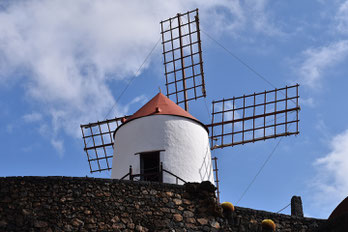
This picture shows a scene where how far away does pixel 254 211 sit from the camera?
36.0 ft

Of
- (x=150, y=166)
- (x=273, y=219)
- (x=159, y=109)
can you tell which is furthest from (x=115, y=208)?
(x=159, y=109)

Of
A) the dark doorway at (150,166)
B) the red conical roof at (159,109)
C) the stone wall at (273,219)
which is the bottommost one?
the stone wall at (273,219)

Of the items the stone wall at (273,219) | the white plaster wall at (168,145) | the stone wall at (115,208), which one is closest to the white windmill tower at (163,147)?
the white plaster wall at (168,145)

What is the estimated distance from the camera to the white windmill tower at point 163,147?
12.6m

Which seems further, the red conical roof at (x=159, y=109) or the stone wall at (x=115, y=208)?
the red conical roof at (x=159, y=109)

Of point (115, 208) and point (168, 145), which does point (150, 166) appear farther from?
point (115, 208)

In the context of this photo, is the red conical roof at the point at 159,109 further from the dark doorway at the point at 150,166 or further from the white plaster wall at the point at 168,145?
the dark doorway at the point at 150,166

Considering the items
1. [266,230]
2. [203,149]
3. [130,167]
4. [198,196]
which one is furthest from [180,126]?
[266,230]

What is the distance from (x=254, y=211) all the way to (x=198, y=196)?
1.26 meters

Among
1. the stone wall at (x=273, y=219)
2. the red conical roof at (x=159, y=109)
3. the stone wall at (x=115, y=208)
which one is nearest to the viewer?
the stone wall at (x=115, y=208)

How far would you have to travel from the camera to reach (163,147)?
12.8 m

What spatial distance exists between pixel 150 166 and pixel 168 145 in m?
0.86

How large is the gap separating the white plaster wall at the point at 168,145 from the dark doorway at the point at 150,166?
0.37ft

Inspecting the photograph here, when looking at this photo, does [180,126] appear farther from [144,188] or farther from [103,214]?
[103,214]
